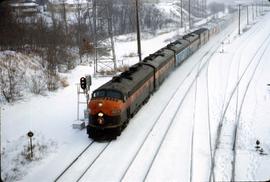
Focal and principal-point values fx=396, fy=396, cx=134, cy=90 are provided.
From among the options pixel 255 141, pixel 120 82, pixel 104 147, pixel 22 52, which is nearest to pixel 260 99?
pixel 255 141

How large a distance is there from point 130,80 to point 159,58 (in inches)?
403

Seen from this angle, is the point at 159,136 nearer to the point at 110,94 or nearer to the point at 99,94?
the point at 110,94

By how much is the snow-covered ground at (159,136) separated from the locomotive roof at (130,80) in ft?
7.29

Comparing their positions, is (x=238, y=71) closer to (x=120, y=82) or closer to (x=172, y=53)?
(x=172, y=53)

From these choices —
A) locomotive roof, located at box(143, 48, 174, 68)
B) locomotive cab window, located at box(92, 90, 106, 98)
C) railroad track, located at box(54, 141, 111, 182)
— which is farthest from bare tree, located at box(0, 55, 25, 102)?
locomotive roof, located at box(143, 48, 174, 68)

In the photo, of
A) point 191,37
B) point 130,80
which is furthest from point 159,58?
point 191,37

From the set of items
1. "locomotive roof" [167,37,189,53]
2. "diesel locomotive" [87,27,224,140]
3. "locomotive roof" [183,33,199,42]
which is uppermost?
"locomotive roof" [183,33,199,42]

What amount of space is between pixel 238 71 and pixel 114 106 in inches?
860

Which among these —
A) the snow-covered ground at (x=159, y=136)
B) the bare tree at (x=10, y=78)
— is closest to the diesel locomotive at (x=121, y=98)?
the snow-covered ground at (x=159, y=136)

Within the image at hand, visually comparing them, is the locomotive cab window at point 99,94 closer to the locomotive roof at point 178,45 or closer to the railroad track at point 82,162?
the railroad track at point 82,162

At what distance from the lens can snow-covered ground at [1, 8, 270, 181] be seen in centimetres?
1738

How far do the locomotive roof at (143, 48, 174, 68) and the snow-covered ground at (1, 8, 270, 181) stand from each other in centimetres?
217

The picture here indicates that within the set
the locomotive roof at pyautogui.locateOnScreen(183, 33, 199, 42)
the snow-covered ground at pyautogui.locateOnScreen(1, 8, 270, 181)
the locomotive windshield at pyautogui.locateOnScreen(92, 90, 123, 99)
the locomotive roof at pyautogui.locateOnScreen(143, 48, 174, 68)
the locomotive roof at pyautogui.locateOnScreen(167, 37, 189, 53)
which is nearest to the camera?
the snow-covered ground at pyautogui.locateOnScreen(1, 8, 270, 181)

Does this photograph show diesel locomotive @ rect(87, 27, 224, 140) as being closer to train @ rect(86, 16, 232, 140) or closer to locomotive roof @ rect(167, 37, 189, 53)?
train @ rect(86, 16, 232, 140)
